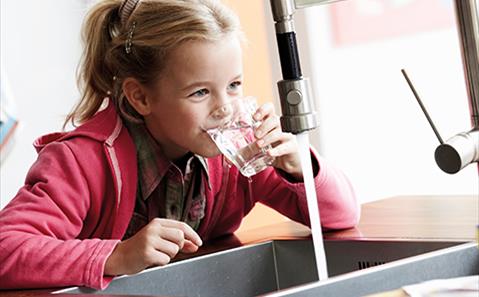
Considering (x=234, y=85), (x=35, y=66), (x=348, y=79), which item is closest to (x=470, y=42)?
(x=234, y=85)

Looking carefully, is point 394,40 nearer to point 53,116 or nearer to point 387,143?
point 387,143

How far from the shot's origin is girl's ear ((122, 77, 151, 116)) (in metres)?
1.72

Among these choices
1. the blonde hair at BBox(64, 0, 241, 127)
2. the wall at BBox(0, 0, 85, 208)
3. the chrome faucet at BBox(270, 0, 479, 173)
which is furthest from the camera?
the wall at BBox(0, 0, 85, 208)

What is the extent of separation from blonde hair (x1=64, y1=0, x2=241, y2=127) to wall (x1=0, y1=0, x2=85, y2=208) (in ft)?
2.25

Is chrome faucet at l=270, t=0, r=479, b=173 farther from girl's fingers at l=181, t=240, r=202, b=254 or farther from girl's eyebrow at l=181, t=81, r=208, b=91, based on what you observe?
girl's eyebrow at l=181, t=81, r=208, b=91

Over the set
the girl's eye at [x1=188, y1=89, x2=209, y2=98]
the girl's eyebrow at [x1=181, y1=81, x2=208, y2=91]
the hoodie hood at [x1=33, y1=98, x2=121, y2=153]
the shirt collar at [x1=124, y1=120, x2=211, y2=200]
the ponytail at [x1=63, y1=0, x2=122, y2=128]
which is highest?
the ponytail at [x1=63, y1=0, x2=122, y2=128]

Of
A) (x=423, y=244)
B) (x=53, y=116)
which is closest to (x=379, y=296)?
(x=423, y=244)

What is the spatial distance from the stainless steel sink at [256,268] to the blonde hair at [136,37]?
37 centimetres

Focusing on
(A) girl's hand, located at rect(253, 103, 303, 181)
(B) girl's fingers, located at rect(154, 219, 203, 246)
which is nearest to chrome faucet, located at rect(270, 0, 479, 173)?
(B) girl's fingers, located at rect(154, 219, 203, 246)

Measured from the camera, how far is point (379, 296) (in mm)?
910

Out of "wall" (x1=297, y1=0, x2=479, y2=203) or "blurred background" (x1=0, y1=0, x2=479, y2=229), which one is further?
"wall" (x1=297, y1=0, x2=479, y2=203)

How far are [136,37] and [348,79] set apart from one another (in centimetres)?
239

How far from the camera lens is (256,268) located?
4.83 feet

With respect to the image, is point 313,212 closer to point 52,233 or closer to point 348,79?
point 52,233
